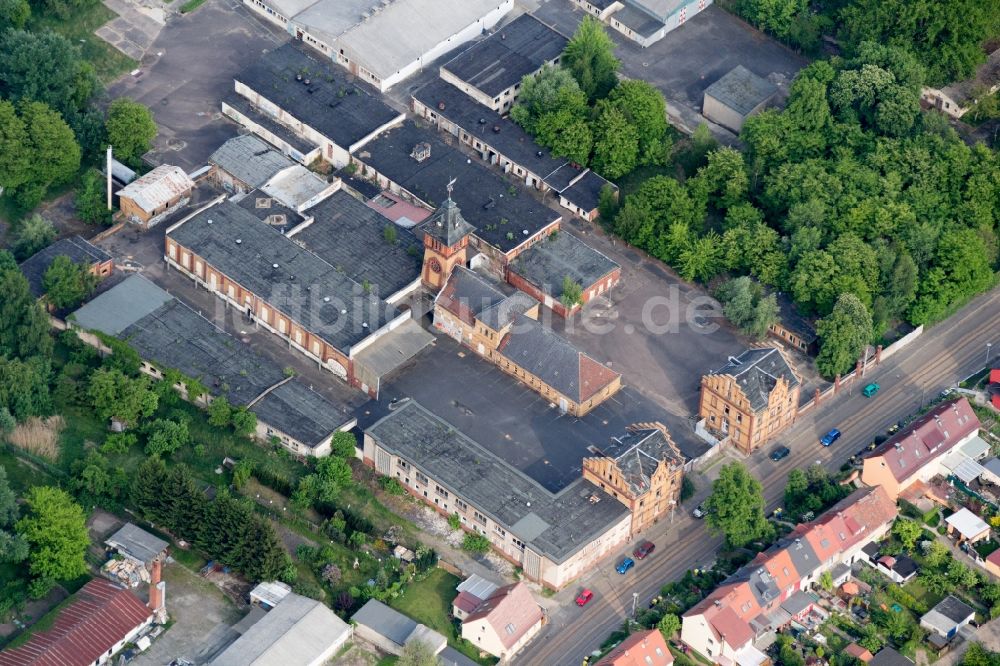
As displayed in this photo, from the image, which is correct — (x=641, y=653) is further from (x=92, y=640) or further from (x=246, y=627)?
(x=92, y=640)

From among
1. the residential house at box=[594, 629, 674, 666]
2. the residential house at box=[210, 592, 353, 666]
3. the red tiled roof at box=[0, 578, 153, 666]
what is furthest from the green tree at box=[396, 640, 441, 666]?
the red tiled roof at box=[0, 578, 153, 666]

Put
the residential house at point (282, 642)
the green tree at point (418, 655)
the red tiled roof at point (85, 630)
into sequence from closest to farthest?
the red tiled roof at point (85, 630) → the residential house at point (282, 642) → the green tree at point (418, 655)

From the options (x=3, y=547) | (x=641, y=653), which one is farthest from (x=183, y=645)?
(x=641, y=653)

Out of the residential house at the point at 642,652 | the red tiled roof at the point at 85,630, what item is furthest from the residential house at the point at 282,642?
the residential house at the point at 642,652

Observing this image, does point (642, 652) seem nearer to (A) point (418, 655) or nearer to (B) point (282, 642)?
(A) point (418, 655)

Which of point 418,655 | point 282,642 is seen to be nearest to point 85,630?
point 282,642

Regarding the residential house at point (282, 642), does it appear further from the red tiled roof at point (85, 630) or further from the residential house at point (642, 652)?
the residential house at point (642, 652)

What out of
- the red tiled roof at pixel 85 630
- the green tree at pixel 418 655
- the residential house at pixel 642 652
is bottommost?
the red tiled roof at pixel 85 630
